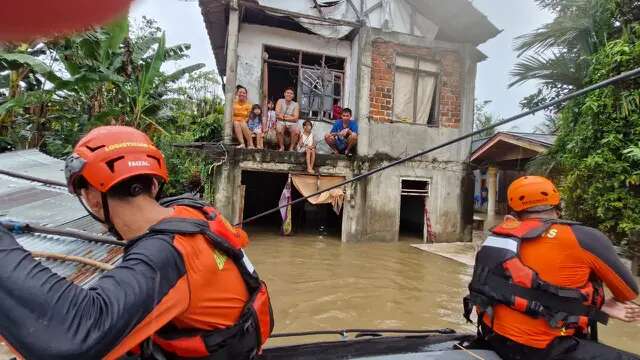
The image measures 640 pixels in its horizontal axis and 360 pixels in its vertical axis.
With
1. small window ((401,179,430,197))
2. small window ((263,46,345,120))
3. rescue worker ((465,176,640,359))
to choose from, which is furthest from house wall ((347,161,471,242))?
rescue worker ((465,176,640,359))

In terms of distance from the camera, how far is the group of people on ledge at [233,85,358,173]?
9.59 meters

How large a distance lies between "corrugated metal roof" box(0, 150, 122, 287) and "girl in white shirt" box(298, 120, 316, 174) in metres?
5.80

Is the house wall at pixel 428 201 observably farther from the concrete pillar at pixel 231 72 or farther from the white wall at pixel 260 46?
the concrete pillar at pixel 231 72

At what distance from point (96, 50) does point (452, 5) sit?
27.4 ft

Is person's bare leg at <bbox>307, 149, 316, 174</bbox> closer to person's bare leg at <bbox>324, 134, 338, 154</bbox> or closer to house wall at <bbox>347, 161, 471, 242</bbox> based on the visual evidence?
person's bare leg at <bbox>324, 134, 338, 154</bbox>

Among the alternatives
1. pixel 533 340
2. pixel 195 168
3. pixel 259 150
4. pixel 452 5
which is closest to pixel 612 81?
pixel 533 340

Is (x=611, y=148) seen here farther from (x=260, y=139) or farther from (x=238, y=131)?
(x=238, y=131)

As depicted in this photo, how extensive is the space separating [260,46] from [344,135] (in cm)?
303

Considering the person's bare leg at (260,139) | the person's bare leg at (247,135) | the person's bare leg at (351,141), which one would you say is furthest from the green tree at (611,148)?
the person's bare leg at (247,135)

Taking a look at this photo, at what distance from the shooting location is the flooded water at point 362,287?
5383 mm

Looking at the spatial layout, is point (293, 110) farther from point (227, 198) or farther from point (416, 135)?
point (416, 135)

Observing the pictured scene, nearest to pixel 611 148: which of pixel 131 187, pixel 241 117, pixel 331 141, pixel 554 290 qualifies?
pixel 331 141

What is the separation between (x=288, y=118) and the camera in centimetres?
1014

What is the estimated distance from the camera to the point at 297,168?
1003cm
